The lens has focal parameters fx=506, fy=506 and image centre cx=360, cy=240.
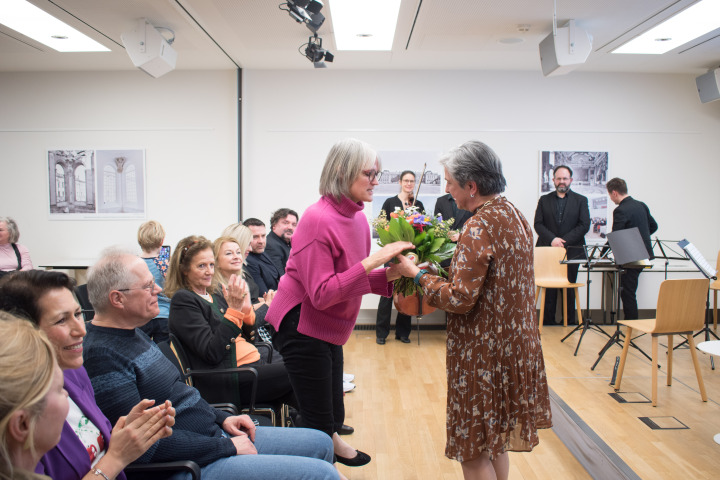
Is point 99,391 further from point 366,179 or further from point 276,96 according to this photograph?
point 276,96

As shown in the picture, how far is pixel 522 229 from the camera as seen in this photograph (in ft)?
6.16

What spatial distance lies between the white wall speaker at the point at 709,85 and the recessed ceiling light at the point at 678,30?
3.37ft

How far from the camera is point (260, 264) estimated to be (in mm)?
4164

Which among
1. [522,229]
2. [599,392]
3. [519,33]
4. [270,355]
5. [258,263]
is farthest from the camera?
[519,33]

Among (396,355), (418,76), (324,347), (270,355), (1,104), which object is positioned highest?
(418,76)

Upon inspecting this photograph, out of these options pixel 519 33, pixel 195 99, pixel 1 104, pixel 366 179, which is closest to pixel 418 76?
pixel 519 33

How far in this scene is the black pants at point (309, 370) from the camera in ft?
6.86

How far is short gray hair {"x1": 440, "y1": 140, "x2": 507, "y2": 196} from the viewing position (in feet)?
6.16

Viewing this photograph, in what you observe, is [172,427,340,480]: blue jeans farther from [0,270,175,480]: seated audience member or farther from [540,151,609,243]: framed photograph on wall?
[540,151,609,243]: framed photograph on wall

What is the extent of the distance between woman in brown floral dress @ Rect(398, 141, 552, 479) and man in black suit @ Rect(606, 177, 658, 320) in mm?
4225

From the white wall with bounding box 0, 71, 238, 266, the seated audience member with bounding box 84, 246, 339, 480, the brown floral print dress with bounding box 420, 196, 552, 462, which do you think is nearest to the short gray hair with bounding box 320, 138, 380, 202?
the brown floral print dress with bounding box 420, 196, 552, 462

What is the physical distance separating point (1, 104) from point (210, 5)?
13.0ft

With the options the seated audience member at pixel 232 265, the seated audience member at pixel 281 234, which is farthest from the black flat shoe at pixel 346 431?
the seated audience member at pixel 281 234

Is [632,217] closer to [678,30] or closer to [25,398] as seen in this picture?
[678,30]
